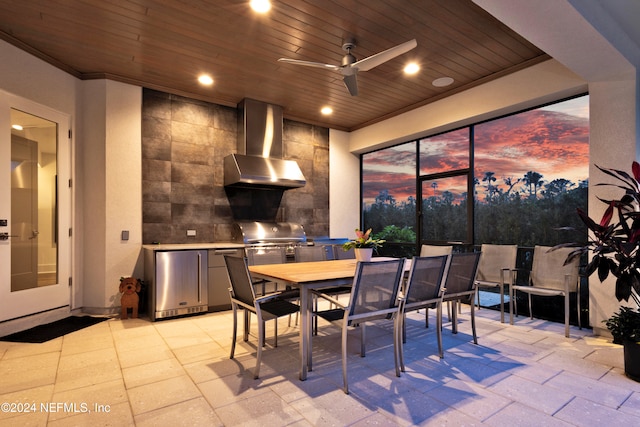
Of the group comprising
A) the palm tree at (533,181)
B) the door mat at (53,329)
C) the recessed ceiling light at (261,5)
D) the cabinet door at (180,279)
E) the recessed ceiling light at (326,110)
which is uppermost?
the recessed ceiling light at (261,5)

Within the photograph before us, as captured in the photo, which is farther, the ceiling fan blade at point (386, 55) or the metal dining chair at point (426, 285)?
the ceiling fan blade at point (386, 55)

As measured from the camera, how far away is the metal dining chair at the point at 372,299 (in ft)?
7.25

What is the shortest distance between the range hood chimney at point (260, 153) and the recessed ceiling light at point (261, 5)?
85.2 inches

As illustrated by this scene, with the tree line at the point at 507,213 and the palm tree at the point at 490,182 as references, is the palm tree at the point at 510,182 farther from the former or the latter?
the palm tree at the point at 490,182

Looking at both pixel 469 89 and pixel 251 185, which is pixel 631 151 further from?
pixel 251 185

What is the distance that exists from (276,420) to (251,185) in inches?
142

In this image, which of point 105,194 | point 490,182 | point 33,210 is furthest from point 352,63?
point 33,210

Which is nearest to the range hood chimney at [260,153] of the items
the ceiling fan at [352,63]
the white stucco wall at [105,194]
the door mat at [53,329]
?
the white stucco wall at [105,194]

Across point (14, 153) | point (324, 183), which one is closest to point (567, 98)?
point (324, 183)

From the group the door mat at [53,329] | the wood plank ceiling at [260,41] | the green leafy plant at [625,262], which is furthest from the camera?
the door mat at [53,329]

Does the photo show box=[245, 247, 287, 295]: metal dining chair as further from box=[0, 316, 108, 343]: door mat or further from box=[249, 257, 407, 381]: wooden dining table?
box=[0, 316, 108, 343]: door mat

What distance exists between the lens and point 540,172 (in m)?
3.94

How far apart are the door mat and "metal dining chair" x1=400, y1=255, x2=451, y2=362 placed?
337 cm

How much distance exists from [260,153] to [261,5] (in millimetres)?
2448
